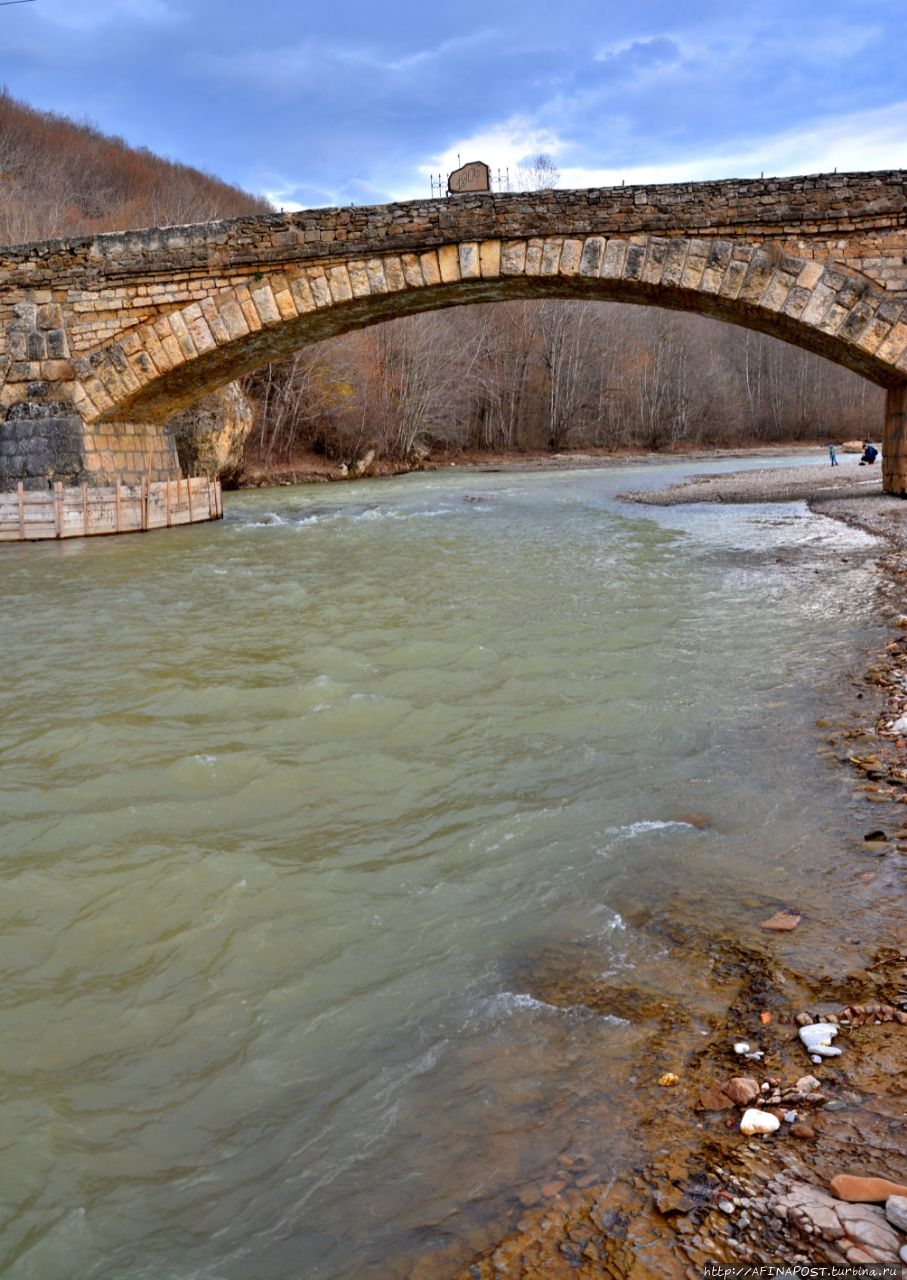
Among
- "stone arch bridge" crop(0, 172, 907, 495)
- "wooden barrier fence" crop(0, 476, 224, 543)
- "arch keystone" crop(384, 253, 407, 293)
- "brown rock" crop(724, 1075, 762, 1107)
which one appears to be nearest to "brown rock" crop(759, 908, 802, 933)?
"brown rock" crop(724, 1075, 762, 1107)

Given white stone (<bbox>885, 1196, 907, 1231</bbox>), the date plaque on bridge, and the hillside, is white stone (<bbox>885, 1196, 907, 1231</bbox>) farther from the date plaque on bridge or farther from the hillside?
the hillside

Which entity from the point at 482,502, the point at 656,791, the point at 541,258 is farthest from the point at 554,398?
the point at 656,791

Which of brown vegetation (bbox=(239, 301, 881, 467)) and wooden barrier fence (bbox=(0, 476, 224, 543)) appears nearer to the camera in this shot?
wooden barrier fence (bbox=(0, 476, 224, 543))

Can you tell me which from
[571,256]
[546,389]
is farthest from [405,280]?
[546,389]

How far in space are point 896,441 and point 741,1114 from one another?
15588 mm

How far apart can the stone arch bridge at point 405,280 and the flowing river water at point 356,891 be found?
264 inches

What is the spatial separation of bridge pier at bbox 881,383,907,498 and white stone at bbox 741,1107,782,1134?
1437 centimetres

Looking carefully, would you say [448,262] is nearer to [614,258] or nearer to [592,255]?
[592,255]

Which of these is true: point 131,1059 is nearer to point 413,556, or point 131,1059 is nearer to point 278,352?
point 413,556

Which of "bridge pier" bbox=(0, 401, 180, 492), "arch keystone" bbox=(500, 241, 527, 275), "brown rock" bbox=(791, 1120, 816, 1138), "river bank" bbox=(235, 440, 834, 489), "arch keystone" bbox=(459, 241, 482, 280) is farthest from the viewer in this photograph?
"river bank" bbox=(235, 440, 834, 489)

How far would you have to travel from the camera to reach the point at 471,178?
16.1m

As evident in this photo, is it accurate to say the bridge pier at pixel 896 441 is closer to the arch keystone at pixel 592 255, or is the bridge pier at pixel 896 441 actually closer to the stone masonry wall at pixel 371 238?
the stone masonry wall at pixel 371 238

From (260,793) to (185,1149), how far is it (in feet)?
7.13

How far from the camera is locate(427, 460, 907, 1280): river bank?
1641mm
